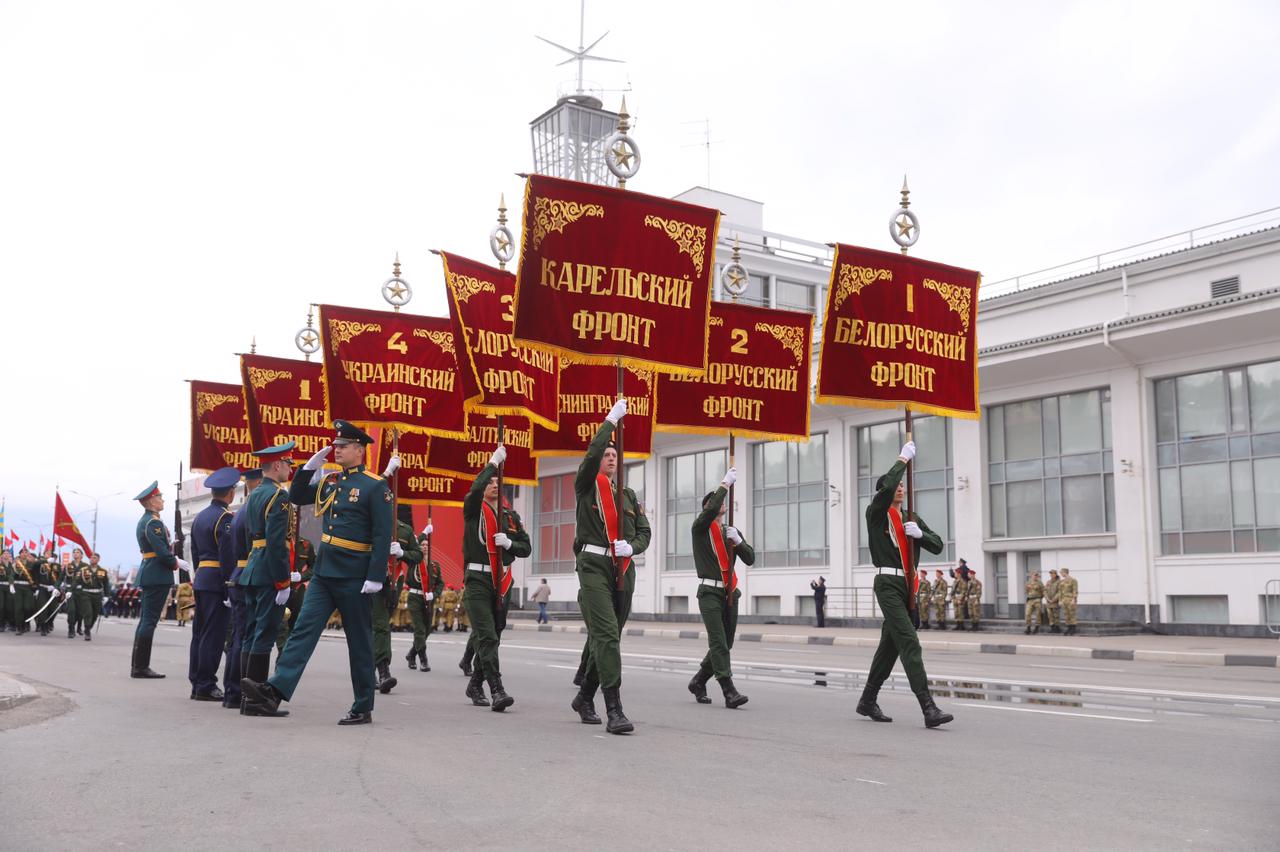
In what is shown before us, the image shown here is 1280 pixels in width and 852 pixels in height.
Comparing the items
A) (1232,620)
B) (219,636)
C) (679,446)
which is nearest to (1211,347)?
(1232,620)

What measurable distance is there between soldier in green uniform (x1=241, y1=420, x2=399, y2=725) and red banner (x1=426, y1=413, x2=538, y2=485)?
7621 millimetres

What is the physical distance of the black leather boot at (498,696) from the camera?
32.1 ft

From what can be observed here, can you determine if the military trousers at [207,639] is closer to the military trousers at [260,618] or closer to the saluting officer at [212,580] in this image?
the saluting officer at [212,580]

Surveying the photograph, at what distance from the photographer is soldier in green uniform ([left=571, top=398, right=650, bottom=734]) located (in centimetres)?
870

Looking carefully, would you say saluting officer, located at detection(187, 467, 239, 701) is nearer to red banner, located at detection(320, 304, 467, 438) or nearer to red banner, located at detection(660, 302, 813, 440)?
red banner, located at detection(320, 304, 467, 438)

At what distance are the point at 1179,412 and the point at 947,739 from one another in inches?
897

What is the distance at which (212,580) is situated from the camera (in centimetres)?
1118

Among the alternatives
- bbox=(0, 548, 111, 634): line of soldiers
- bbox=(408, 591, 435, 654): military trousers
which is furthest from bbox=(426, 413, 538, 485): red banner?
bbox=(0, 548, 111, 634): line of soldiers

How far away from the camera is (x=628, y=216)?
1100cm

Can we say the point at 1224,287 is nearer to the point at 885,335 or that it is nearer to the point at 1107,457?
the point at 1107,457

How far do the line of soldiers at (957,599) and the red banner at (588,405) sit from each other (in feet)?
56.4

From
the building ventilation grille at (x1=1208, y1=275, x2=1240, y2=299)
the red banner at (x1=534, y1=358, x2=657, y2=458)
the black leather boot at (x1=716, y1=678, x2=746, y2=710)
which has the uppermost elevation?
the building ventilation grille at (x1=1208, y1=275, x2=1240, y2=299)

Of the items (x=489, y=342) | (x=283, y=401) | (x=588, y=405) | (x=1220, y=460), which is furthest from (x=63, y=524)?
(x=1220, y=460)

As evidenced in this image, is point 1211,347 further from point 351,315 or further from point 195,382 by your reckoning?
point 195,382
